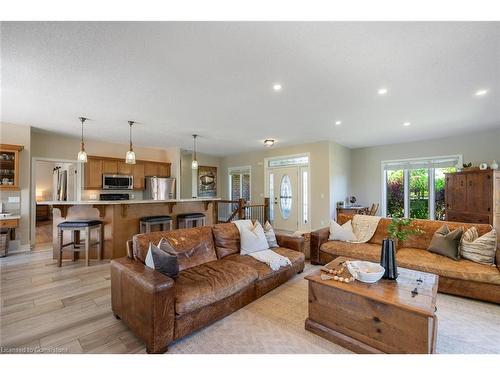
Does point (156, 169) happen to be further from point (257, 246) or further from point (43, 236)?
point (257, 246)

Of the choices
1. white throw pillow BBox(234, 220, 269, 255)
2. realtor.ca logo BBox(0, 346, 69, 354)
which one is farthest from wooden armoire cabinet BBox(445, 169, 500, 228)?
realtor.ca logo BBox(0, 346, 69, 354)

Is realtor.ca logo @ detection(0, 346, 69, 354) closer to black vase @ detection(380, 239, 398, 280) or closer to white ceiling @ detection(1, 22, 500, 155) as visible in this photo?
white ceiling @ detection(1, 22, 500, 155)

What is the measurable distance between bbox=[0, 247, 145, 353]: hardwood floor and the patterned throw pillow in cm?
366

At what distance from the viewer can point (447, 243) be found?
2.96 m

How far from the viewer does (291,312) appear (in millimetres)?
2355

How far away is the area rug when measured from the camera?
183cm

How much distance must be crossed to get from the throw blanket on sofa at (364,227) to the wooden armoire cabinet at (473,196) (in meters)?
2.65

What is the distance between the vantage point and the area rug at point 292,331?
6.01ft

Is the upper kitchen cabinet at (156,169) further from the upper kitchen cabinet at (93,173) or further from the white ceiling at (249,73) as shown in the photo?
the white ceiling at (249,73)

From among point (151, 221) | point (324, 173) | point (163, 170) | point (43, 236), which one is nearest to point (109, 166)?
point (163, 170)

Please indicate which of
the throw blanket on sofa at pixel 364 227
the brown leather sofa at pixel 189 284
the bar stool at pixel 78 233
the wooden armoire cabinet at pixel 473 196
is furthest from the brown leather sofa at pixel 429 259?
the bar stool at pixel 78 233

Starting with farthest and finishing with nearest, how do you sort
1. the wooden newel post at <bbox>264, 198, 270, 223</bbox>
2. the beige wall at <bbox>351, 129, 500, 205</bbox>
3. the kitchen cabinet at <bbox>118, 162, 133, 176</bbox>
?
the wooden newel post at <bbox>264, 198, 270, 223</bbox> < the kitchen cabinet at <bbox>118, 162, 133, 176</bbox> < the beige wall at <bbox>351, 129, 500, 205</bbox>

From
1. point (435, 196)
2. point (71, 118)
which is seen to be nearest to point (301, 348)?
point (71, 118)

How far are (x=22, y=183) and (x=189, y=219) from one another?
3306mm
